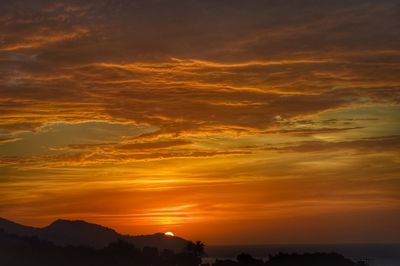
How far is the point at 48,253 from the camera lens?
89.6 meters

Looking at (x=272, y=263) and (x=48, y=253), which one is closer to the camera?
(x=272, y=263)

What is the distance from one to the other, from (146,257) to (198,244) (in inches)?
474

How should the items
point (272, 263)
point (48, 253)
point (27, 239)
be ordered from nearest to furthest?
point (272, 263) < point (48, 253) < point (27, 239)

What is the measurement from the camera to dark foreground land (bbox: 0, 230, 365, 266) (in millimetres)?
85438

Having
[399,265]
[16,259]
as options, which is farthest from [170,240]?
[16,259]

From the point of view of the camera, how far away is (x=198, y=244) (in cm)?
10112

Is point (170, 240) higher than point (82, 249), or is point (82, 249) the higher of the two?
point (170, 240)

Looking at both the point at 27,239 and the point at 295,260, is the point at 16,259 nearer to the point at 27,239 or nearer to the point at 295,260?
the point at 27,239

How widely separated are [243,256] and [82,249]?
81.1 feet

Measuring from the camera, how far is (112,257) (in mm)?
88062

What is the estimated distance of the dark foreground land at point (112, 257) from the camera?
3364 inches

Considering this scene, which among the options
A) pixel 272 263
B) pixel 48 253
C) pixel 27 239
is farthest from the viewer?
pixel 27 239

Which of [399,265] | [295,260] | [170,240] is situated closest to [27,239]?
[295,260]

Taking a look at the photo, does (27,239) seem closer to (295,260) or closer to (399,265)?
(295,260)
